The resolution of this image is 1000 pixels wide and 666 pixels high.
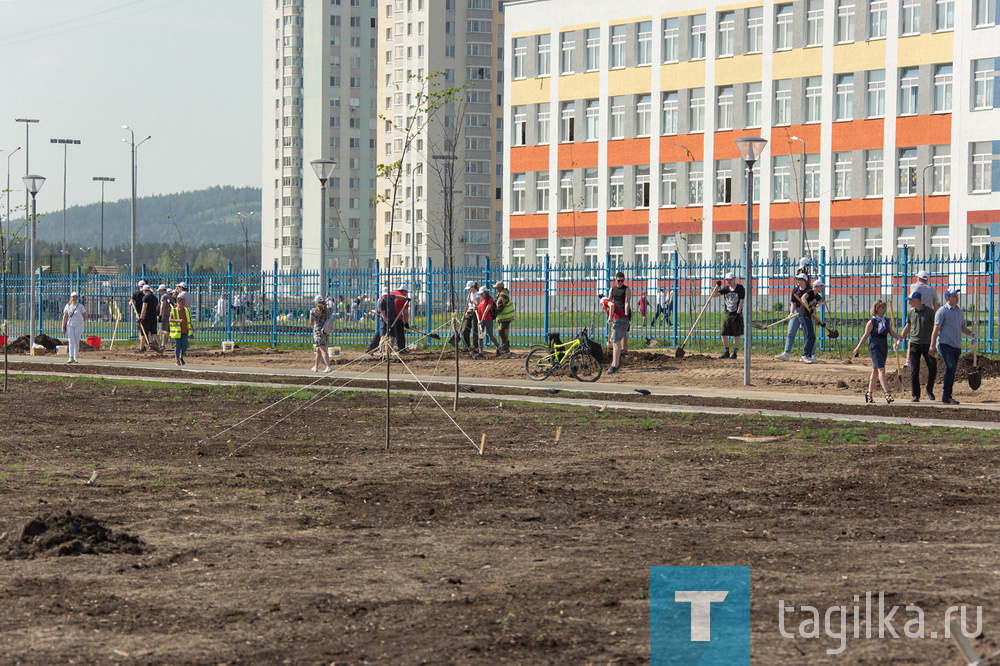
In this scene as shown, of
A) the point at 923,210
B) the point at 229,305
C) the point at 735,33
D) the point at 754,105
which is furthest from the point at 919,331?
the point at 735,33

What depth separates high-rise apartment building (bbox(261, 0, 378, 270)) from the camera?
479ft

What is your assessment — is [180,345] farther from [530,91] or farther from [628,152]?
[530,91]

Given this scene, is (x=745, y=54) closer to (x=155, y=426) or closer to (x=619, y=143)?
(x=619, y=143)

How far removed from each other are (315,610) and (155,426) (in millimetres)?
10400

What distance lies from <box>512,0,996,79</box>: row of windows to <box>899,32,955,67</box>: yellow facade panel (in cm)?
35

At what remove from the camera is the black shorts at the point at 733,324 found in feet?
93.5

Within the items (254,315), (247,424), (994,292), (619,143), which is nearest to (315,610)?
(247,424)

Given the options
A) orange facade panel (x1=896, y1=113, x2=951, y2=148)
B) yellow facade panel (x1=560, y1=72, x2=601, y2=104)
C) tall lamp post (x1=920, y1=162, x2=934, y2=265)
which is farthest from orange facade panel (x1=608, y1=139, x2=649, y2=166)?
tall lamp post (x1=920, y1=162, x2=934, y2=265)

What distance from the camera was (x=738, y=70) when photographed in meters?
64.8

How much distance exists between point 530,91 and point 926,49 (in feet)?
69.7

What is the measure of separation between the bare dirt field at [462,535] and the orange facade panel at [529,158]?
2191 inches

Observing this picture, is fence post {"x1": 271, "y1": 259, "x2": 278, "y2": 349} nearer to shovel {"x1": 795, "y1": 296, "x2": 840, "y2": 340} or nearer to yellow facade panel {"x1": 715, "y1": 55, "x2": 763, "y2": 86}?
shovel {"x1": 795, "y1": 296, "x2": 840, "y2": 340}

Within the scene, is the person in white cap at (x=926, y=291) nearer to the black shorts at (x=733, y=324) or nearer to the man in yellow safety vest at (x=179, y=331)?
the black shorts at (x=733, y=324)

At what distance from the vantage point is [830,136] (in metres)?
62.0
